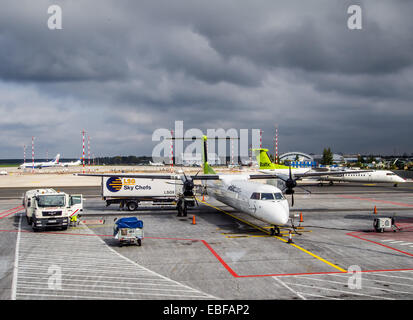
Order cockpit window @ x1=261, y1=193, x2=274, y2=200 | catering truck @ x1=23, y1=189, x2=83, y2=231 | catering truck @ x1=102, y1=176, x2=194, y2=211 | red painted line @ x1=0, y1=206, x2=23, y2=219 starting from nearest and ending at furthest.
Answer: cockpit window @ x1=261, y1=193, x2=274, y2=200 → catering truck @ x1=23, y1=189, x2=83, y2=231 → red painted line @ x1=0, y1=206, x2=23, y2=219 → catering truck @ x1=102, y1=176, x2=194, y2=211

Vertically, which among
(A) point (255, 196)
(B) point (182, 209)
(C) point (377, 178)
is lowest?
(B) point (182, 209)

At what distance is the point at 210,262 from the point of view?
16484mm

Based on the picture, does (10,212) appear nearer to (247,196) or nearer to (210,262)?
(247,196)

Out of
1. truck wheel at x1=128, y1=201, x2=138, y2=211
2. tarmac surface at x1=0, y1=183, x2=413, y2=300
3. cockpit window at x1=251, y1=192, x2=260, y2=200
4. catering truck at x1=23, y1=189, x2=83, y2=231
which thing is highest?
cockpit window at x1=251, y1=192, x2=260, y2=200

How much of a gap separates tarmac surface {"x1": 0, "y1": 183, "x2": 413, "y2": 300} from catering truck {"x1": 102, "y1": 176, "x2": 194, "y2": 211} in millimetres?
5419

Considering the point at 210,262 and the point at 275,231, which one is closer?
the point at 210,262

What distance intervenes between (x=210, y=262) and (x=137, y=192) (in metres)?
19.1

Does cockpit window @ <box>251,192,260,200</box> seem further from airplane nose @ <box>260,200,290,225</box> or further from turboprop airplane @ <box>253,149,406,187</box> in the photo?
turboprop airplane @ <box>253,149,406,187</box>

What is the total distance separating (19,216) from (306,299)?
94.3 ft

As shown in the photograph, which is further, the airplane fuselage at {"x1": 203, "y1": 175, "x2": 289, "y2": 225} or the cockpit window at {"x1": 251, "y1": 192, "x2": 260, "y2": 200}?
the cockpit window at {"x1": 251, "y1": 192, "x2": 260, "y2": 200}

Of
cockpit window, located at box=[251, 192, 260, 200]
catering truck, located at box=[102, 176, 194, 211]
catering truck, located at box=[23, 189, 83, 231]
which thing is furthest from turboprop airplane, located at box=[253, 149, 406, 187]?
catering truck, located at box=[23, 189, 83, 231]

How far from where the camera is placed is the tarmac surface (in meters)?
12.6

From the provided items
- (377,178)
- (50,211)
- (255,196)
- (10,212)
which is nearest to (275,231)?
(255,196)
